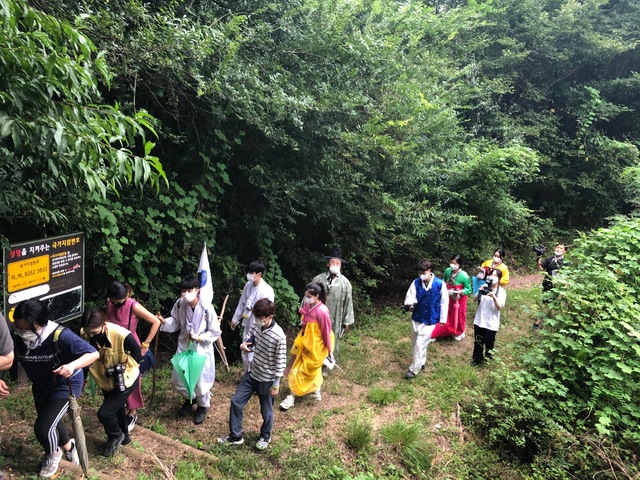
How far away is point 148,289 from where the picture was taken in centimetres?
575

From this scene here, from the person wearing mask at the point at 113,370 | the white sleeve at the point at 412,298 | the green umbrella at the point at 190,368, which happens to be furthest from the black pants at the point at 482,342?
the person wearing mask at the point at 113,370

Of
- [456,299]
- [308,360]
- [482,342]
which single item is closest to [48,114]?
[308,360]

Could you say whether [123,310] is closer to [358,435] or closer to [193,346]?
[193,346]

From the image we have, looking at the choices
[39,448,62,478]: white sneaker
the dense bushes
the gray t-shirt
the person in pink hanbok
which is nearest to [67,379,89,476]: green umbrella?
[39,448,62,478]: white sneaker

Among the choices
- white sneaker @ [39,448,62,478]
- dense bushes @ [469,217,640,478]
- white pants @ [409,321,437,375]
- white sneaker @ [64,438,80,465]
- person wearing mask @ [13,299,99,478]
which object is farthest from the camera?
white pants @ [409,321,437,375]

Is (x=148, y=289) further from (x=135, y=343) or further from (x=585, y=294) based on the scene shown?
(x=585, y=294)

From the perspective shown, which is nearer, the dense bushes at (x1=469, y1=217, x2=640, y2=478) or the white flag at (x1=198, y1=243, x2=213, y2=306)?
the dense bushes at (x1=469, y1=217, x2=640, y2=478)

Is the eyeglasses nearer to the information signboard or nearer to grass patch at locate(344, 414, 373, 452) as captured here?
the information signboard

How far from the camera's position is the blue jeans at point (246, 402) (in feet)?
14.4

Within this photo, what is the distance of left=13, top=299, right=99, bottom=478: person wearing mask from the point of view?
325cm

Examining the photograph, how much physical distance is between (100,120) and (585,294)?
235 inches

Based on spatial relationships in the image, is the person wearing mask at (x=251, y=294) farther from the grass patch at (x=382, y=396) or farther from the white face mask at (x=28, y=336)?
the white face mask at (x=28, y=336)

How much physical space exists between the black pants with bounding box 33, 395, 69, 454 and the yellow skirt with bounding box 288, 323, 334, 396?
2.63 meters

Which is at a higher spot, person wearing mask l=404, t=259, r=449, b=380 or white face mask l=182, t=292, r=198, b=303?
white face mask l=182, t=292, r=198, b=303
